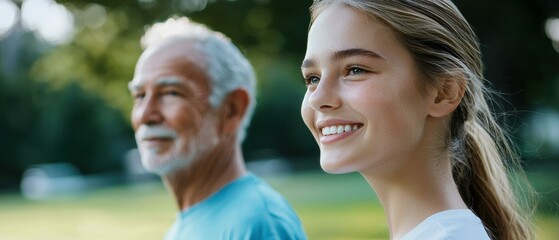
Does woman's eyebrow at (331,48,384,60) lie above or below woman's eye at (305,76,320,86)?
above

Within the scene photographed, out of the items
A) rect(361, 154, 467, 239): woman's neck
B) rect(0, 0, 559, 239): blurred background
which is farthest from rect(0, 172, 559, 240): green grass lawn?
rect(361, 154, 467, 239): woman's neck

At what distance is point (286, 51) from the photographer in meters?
8.00

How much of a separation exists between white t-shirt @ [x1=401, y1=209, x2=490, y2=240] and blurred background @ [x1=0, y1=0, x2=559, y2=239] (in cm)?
53

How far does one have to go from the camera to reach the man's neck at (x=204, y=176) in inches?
97.3

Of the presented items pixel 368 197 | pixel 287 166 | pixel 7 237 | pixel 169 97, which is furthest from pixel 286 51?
pixel 287 166

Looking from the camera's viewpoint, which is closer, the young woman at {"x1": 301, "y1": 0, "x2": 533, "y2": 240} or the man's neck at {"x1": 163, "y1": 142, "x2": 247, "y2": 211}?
the young woman at {"x1": 301, "y1": 0, "x2": 533, "y2": 240}

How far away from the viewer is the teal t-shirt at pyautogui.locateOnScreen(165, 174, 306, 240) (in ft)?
6.94

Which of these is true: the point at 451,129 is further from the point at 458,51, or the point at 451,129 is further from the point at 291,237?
the point at 291,237

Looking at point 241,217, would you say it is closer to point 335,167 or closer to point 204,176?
point 204,176

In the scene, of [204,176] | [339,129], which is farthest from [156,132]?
[339,129]

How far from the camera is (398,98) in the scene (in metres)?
1.43

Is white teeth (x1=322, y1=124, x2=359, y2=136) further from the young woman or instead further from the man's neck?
the man's neck

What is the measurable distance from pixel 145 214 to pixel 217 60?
32.9ft

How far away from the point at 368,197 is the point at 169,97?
38.2 feet
